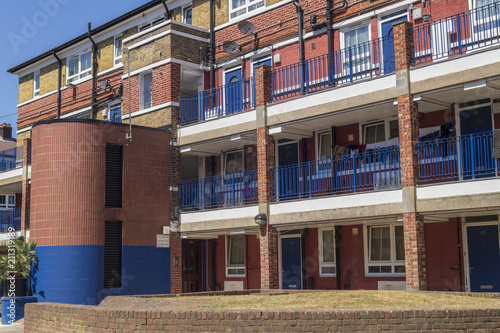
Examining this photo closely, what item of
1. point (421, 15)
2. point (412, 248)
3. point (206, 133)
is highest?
point (421, 15)

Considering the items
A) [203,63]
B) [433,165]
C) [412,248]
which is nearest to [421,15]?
[433,165]

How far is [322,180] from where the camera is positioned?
19.8 meters

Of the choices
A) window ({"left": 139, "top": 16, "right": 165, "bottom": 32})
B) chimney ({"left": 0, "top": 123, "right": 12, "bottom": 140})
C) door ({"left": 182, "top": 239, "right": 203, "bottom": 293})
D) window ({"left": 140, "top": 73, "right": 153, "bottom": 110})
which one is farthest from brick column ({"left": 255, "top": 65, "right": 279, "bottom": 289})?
chimney ({"left": 0, "top": 123, "right": 12, "bottom": 140})

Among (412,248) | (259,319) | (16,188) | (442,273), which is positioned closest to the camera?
(259,319)

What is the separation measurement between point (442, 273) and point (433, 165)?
117 inches

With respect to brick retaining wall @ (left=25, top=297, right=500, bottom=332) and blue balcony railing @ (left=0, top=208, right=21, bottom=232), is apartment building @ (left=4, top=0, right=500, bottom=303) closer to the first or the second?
blue balcony railing @ (left=0, top=208, right=21, bottom=232)

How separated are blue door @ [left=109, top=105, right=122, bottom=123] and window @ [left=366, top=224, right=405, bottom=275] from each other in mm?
12485

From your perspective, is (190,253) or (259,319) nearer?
(259,319)

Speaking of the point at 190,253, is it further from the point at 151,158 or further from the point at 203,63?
the point at 203,63

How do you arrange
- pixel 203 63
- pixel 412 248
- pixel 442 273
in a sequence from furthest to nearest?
pixel 203 63
pixel 442 273
pixel 412 248

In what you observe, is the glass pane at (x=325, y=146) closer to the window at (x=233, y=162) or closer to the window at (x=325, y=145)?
the window at (x=325, y=145)

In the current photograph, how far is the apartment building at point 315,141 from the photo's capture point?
16.2 meters

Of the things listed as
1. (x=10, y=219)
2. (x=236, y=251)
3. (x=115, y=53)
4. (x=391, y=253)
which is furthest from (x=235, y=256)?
(x=10, y=219)

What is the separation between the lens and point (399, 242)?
729 inches
